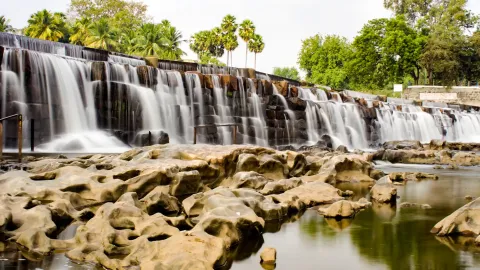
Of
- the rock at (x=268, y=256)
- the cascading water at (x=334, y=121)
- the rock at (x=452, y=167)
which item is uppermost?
the cascading water at (x=334, y=121)

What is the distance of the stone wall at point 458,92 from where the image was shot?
65.7 meters

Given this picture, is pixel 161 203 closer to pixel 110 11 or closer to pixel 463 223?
pixel 463 223

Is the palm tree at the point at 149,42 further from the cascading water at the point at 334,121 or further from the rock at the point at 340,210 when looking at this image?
the rock at the point at 340,210

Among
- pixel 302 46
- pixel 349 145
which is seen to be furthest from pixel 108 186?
pixel 302 46

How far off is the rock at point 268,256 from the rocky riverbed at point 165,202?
0.40m

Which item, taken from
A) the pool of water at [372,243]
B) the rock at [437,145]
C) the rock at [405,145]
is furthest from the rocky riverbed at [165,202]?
the rock at [437,145]

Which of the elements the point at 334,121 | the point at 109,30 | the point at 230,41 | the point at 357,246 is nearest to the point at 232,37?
the point at 230,41

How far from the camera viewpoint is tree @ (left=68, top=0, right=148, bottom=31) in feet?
225

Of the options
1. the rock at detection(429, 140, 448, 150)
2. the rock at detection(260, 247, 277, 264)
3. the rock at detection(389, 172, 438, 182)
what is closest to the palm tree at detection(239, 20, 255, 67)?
the rock at detection(429, 140, 448, 150)

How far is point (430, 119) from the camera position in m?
46.2

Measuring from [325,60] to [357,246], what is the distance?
255 feet

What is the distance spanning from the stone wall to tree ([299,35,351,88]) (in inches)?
366

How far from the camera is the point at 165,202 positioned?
379 inches

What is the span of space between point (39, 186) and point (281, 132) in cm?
2208
